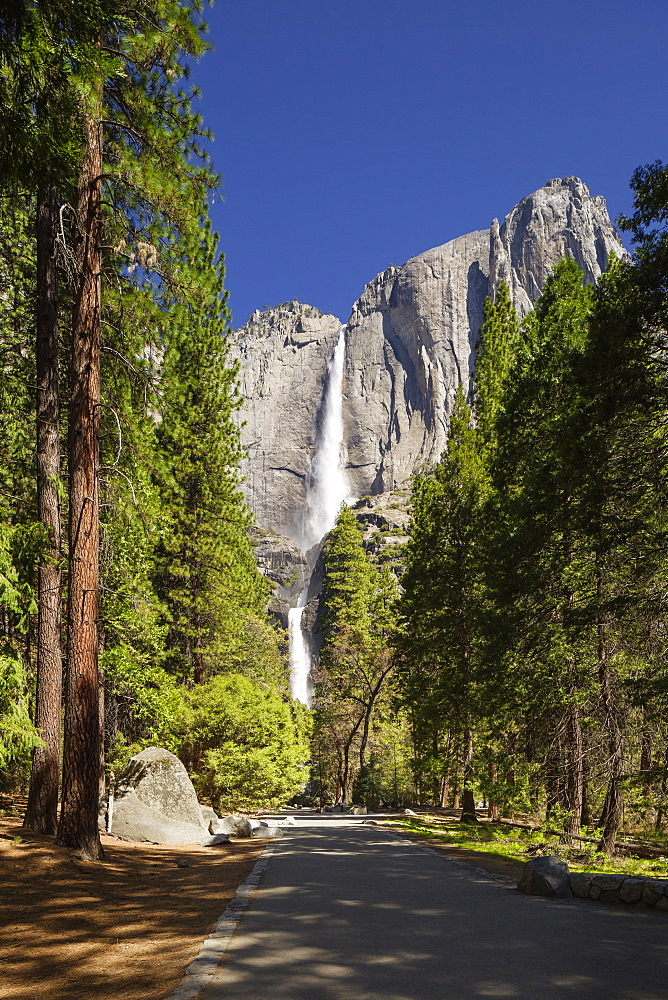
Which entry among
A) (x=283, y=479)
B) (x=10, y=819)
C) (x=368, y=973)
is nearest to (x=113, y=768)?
(x=10, y=819)

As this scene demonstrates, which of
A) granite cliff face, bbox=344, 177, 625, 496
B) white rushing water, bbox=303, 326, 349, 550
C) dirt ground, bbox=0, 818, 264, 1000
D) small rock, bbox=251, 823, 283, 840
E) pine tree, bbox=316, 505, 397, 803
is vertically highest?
granite cliff face, bbox=344, 177, 625, 496

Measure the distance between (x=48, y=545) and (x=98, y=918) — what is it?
18.1ft

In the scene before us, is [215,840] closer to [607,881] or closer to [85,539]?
[85,539]

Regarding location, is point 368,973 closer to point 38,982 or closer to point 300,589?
point 38,982

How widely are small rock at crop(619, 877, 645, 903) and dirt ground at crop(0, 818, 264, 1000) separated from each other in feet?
10.5

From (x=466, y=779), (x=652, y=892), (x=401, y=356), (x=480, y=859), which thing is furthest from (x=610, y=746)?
(x=401, y=356)

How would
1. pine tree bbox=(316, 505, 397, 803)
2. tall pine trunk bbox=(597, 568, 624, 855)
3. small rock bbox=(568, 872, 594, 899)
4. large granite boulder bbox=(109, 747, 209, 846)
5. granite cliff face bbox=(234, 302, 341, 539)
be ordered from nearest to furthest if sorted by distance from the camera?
small rock bbox=(568, 872, 594, 899) < tall pine trunk bbox=(597, 568, 624, 855) < large granite boulder bbox=(109, 747, 209, 846) < pine tree bbox=(316, 505, 397, 803) < granite cliff face bbox=(234, 302, 341, 539)

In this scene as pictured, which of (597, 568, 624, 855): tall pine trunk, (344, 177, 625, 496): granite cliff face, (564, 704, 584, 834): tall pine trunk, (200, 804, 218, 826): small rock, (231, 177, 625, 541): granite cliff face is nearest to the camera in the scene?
(597, 568, 624, 855): tall pine trunk

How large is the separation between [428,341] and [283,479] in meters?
31.3

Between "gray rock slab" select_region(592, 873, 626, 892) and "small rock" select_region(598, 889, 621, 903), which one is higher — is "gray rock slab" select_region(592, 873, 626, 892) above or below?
above

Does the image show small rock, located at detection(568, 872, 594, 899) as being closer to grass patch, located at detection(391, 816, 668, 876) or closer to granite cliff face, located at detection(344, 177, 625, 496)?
grass patch, located at detection(391, 816, 668, 876)

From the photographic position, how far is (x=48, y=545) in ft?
32.7

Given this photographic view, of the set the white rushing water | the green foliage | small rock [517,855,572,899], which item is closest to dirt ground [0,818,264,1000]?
small rock [517,855,572,899]

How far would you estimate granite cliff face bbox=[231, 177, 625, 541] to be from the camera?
10800 centimetres
